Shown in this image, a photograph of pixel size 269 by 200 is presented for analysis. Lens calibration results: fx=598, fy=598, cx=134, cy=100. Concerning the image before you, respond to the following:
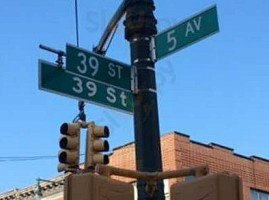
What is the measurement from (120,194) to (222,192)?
51cm

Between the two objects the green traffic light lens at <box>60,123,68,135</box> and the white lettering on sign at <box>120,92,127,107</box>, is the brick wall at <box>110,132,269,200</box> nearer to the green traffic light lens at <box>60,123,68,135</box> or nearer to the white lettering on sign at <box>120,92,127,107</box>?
the green traffic light lens at <box>60,123,68,135</box>

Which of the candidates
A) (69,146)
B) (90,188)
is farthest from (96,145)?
(90,188)

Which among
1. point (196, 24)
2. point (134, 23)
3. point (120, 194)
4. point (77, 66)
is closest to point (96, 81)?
point (77, 66)

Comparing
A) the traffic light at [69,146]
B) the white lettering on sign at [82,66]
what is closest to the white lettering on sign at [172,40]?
the white lettering on sign at [82,66]

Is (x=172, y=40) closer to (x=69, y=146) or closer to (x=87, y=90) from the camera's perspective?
(x=87, y=90)

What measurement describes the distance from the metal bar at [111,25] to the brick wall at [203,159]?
18.8 metres

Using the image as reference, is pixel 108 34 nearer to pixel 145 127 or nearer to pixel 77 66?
pixel 77 66

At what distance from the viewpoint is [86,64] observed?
241 inches

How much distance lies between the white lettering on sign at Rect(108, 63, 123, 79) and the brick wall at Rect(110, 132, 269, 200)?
19648mm

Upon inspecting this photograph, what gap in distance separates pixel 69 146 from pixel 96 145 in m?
0.44

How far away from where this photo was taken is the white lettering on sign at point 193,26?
6.16 metres

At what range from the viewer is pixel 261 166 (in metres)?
30.6

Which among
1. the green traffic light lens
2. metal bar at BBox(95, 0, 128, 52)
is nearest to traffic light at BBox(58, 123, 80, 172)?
the green traffic light lens

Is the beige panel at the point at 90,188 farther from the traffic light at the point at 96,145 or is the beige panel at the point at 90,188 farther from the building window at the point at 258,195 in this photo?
the building window at the point at 258,195
